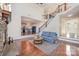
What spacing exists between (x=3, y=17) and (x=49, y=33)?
0.77 meters

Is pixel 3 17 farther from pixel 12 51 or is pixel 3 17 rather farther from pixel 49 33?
pixel 49 33

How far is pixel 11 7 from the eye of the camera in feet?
7.12

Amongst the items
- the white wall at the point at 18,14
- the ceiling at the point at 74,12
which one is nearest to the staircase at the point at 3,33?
the white wall at the point at 18,14

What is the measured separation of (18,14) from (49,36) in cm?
61

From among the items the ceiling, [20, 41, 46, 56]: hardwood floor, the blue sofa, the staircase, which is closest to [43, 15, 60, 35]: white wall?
the blue sofa

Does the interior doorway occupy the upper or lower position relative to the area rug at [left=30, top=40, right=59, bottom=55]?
upper

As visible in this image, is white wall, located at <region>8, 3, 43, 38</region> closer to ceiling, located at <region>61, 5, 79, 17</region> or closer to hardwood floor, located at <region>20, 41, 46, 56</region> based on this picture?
hardwood floor, located at <region>20, 41, 46, 56</region>

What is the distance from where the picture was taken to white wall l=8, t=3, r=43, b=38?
2.16 meters

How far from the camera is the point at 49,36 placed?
217 cm

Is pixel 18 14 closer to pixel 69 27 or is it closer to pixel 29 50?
pixel 29 50

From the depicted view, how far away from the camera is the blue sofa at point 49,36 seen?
217cm

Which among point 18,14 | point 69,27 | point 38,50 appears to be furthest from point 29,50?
point 69,27

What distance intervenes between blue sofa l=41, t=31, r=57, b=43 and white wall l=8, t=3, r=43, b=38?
275mm

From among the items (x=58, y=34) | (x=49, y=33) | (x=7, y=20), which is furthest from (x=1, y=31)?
(x=58, y=34)
